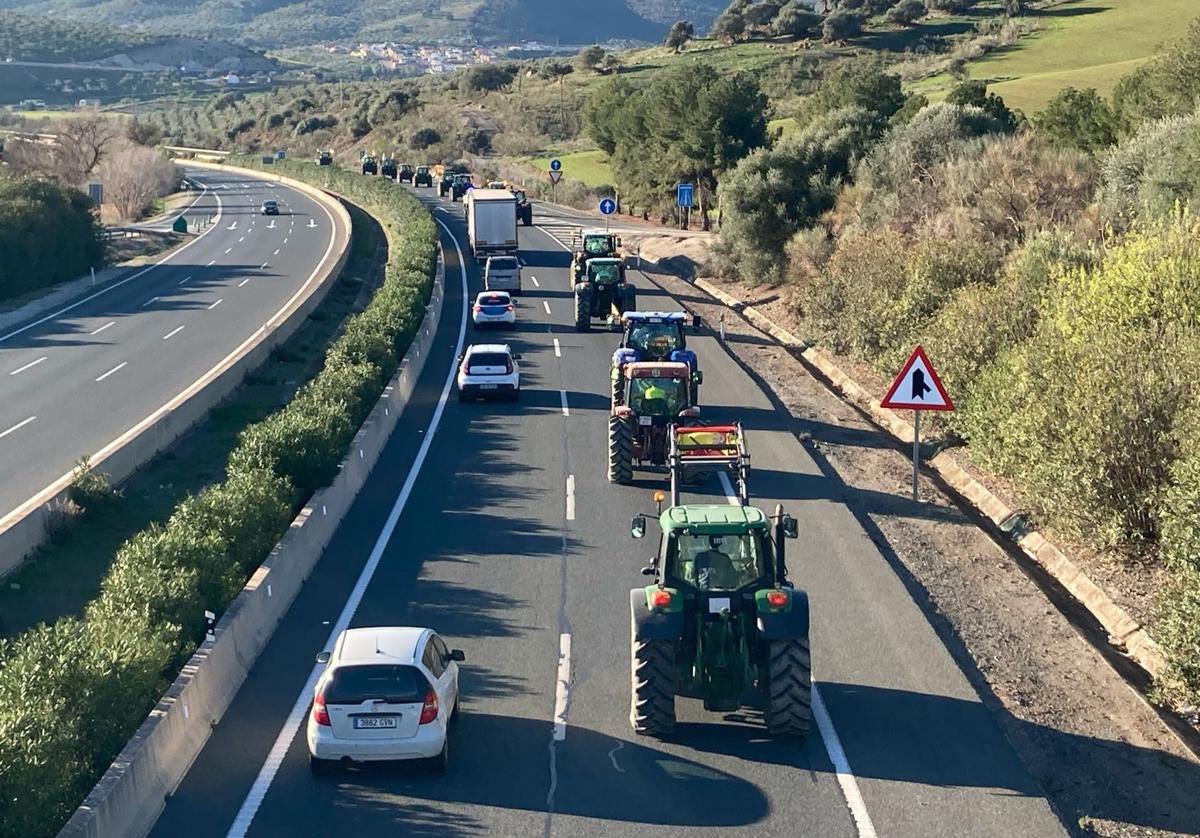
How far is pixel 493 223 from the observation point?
6041cm

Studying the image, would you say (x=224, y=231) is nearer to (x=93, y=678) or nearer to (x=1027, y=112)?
(x=1027, y=112)

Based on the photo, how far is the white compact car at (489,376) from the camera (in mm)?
31984

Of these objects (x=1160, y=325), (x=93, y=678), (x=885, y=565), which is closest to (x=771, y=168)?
(x=1160, y=325)

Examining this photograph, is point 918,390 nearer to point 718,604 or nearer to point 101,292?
point 718,604

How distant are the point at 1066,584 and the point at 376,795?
477 inches

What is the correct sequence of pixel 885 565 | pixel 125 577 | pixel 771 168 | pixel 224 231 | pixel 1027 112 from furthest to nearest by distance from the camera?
pixel 224 231 → pixel 1027 112 → pixel 771 168 → pixel 885 565 → pixel 125 577

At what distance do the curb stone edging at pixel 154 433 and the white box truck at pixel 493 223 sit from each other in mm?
10079

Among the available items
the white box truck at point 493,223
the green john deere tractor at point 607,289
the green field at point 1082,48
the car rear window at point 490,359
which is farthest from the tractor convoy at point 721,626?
the green field at point 1082,48

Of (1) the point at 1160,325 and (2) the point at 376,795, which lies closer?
(2) the point at 376,795

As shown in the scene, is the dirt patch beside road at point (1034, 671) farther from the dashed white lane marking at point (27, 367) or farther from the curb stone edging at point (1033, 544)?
the dashed white lane marking at point (27, 367)

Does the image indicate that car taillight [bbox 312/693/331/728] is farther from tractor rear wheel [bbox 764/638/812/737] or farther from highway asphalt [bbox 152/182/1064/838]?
tractor rear wheel [bbox 764/638/812/737]

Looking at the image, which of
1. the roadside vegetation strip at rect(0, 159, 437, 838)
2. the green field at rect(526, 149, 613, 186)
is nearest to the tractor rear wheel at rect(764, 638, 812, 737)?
the roadside vegetation strip at rect(0, 159, 437, 838)

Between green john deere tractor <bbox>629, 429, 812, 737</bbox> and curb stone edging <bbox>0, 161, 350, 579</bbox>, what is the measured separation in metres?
12.6

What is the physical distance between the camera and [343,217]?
285ft
